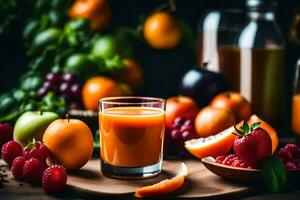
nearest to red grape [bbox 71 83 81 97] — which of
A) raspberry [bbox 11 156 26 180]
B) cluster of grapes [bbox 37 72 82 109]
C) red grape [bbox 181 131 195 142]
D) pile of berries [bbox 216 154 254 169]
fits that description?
cluster of grapes [bbox 37 72 82 109]

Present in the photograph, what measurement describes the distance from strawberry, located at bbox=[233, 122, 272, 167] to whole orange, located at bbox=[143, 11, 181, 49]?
735 millimetres

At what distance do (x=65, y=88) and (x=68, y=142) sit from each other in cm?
49

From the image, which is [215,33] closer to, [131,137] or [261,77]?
[261,77]

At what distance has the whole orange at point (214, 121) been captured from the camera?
5.58ft

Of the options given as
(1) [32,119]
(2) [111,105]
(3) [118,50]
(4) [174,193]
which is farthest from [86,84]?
(4) [174,193]

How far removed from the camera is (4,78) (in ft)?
7.39

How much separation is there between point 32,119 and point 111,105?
27cm

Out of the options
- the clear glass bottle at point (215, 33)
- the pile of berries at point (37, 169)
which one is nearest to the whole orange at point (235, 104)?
the clear glass bottle at point (215, 33)

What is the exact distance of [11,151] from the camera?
1507mm

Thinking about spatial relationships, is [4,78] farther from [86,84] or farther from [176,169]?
[176,169]

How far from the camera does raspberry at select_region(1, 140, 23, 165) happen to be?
150 cm

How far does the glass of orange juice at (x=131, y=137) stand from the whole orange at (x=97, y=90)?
399 millimetres

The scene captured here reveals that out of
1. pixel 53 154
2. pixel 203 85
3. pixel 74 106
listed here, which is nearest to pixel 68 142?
pixel 53 154

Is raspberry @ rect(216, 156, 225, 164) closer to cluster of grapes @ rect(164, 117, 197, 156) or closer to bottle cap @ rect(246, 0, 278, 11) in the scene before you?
cluster of grapes @ rect(164, 117, 197, 156)
